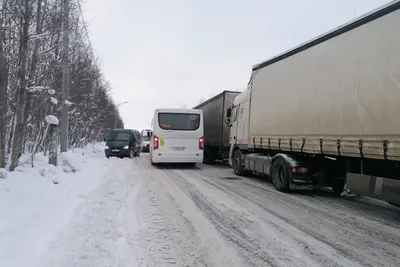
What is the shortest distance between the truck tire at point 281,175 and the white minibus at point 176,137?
5.91 meters

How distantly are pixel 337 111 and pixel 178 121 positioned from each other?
29.1 ft

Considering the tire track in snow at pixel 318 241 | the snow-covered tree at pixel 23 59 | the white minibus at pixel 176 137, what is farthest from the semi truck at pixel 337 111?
the snow-covered tree at pixel 23 59

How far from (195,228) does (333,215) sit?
287 cm

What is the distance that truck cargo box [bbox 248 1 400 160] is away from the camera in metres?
5.67

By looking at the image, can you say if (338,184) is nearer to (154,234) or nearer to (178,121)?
(154,234)

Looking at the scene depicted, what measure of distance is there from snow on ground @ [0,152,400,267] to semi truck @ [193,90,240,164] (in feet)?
28.8

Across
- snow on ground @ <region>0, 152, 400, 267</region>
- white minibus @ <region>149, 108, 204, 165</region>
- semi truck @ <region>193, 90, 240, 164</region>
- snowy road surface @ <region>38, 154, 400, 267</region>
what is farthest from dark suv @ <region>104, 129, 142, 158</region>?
snowy road surface @ <region>38, 154, 400, 267</region>

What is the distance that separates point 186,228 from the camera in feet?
17.5

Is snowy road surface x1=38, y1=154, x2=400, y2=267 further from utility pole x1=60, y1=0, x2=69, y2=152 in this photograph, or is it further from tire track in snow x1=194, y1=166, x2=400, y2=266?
utility pole x1=60, y1=0, x2=69, y2=152

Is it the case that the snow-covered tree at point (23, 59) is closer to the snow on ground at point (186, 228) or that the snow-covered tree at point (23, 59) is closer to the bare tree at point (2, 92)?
the bare tree at point (2, 92)

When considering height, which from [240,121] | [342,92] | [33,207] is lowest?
[33,207]

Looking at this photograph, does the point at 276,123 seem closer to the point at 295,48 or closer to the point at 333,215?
the point at 295,48

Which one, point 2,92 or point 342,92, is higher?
point 342,92

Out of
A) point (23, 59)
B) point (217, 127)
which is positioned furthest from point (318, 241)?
point (217, 127)
